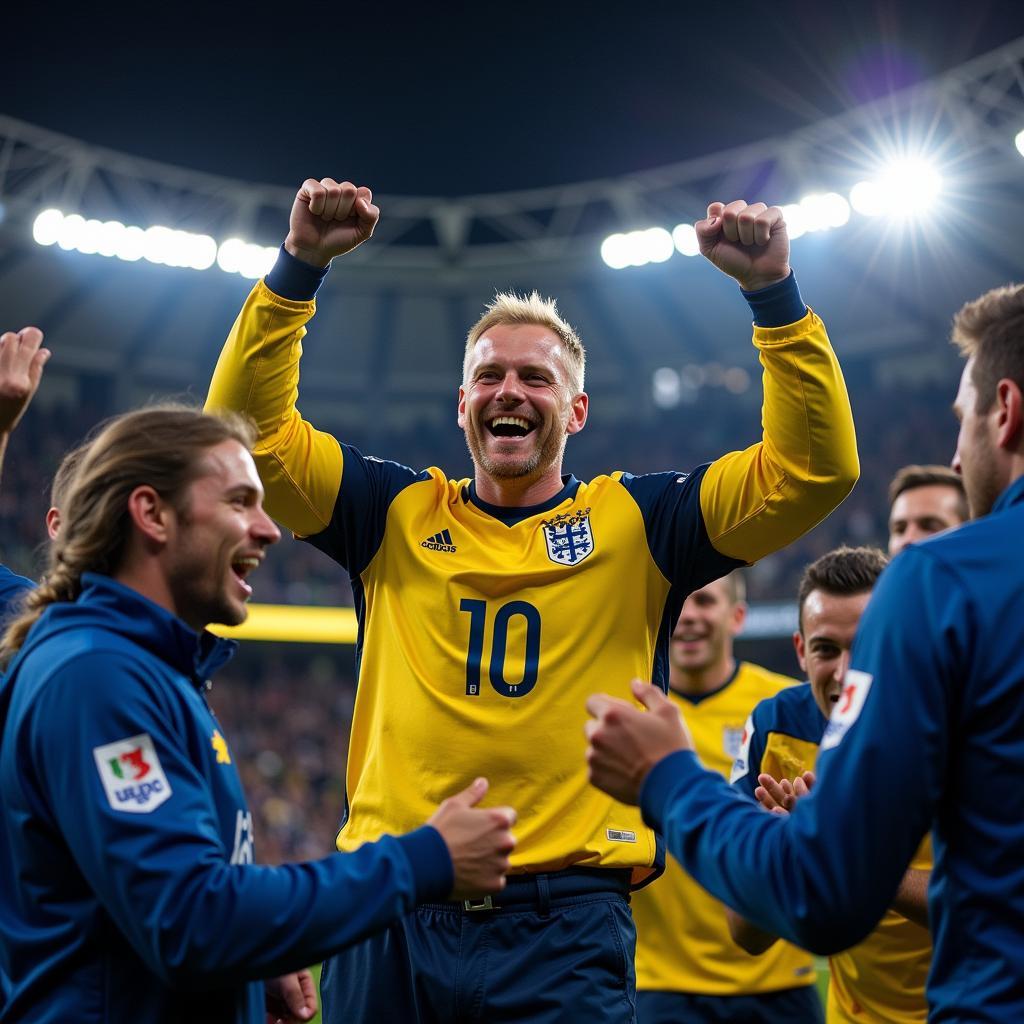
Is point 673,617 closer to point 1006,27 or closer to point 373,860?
point 373,860

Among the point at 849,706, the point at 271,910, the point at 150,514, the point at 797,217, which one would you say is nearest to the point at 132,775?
the point at 271,910

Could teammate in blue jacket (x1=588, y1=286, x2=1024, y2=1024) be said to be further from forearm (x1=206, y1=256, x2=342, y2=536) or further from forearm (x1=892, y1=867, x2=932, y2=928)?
forearm (x1=206, y1=256, x2=342, y2=536)

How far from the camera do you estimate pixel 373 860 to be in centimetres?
213

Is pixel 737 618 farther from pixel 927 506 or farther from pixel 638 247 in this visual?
pixel 638 247

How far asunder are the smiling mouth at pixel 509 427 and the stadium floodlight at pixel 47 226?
16.6m

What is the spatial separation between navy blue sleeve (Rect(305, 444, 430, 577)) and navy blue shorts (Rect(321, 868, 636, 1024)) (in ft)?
3.43

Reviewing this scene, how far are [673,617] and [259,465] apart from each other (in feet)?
4.19

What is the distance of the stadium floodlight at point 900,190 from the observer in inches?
665

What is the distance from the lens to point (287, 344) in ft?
11.0

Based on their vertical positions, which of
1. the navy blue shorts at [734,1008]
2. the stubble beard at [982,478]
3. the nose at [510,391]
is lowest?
the navy blue shorts at [734,1008]

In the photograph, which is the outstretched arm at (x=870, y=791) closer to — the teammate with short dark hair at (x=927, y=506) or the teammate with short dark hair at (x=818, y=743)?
the teammate with short dark hair at (x=818, y=743)

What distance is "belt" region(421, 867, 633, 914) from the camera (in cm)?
299

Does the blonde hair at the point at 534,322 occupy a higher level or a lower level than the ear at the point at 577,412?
higher

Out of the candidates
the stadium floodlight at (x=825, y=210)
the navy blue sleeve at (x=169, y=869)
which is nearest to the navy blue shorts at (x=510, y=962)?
the navy blue sleeve at (x=169, y=869)
